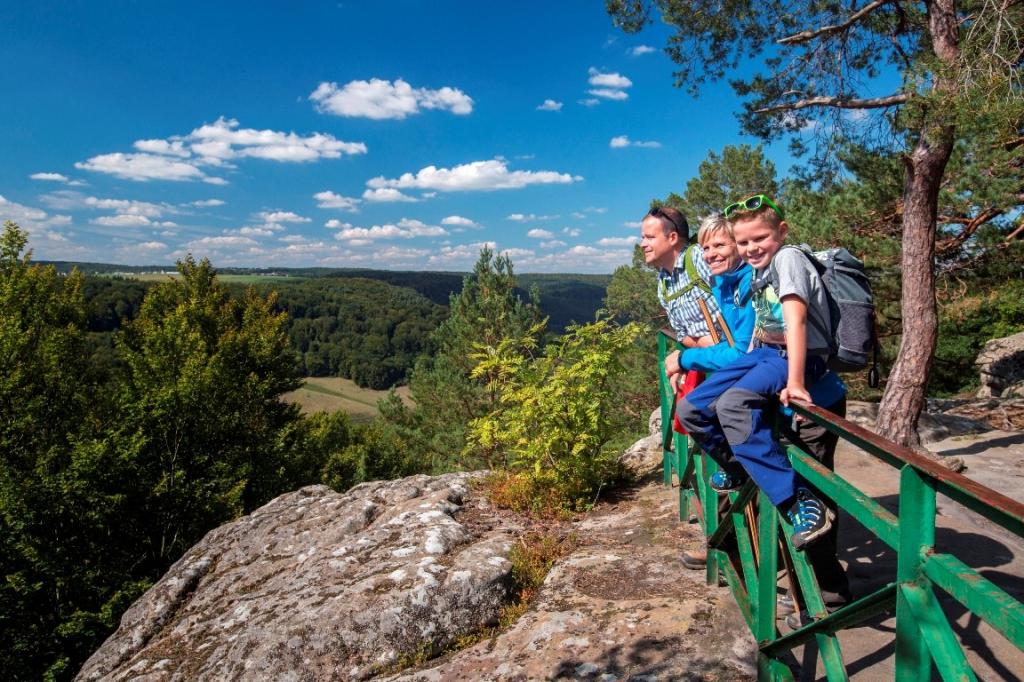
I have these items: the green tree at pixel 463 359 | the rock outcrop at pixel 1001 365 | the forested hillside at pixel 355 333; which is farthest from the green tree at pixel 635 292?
the forested hillside at pixel 355 333

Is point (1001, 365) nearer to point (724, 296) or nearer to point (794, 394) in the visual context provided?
point (724, 296)

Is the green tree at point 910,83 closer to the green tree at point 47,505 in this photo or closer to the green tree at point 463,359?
the green tree at point 463,359

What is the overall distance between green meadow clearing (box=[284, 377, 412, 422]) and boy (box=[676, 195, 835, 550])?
74.8m

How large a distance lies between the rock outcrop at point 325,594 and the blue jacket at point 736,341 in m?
1.91

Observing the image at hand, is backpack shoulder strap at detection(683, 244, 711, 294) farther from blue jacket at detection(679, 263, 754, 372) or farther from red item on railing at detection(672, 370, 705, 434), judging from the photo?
red item on railing at detection(672, 370, 705, 434)

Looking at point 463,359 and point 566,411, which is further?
point 463,359

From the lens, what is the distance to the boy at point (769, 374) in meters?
2.05

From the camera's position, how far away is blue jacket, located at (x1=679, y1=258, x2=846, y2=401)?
8.00ft

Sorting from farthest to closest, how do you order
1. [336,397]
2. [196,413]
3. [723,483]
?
[336,397]
[196,413]
[723,483]

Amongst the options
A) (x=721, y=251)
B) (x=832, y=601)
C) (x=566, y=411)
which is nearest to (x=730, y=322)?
(x=721, y=251)

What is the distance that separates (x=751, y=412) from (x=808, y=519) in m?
0.40

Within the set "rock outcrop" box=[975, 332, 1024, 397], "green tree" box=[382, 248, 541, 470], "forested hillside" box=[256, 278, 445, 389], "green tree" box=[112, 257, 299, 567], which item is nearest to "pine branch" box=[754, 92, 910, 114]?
"rock outcrop" box=[975, 332, 1024, 397]

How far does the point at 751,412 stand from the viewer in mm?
2152

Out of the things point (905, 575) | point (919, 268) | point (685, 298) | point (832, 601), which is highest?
point (919, 268)
